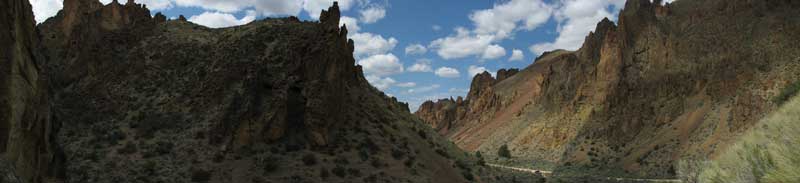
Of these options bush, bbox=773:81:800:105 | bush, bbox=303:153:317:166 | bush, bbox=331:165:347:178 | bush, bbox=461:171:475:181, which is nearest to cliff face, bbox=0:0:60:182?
bush, bbox=303:153:317:166

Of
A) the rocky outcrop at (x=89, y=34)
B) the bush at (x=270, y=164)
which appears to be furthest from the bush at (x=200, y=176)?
the rocky outcrop at (x=89, y=34)

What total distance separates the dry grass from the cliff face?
12934 mm

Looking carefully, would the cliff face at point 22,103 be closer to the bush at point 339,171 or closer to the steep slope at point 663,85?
the bush at point 339,171

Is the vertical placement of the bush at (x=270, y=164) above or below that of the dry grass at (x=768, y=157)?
below

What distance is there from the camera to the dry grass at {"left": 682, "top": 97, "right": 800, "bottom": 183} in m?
9.66

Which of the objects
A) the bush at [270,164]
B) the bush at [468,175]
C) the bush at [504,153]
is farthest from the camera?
the bush at [504,153]

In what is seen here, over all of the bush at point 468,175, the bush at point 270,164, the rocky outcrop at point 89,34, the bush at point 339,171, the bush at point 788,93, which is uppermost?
the rocky outcrop at point 89,34

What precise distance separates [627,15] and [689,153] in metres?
29.1

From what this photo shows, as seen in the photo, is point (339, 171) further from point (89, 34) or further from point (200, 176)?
point (89, 34)

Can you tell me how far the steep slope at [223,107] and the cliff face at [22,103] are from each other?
325 inches

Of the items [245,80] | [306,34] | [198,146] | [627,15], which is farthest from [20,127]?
[627,15]

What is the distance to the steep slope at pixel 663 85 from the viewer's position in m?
58.4

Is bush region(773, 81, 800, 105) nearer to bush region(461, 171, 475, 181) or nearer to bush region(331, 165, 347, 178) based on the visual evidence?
bush region(461, 171, 475, 181)

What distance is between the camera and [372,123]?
34.1 meters
